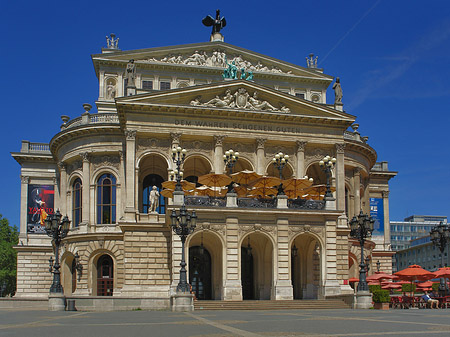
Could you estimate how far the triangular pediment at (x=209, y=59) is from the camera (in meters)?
58.1

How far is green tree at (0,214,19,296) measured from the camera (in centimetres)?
7775

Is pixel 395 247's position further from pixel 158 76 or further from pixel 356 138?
pixel 158 76

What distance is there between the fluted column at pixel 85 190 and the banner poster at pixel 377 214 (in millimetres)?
30989

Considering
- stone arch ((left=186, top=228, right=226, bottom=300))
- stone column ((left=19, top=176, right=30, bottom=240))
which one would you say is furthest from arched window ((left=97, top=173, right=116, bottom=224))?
stone column ((left=19, top=176, right=30, bottom=240))

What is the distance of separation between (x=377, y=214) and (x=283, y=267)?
94.4 ft

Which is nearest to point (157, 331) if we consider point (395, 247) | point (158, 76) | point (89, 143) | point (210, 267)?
point (210, 267)

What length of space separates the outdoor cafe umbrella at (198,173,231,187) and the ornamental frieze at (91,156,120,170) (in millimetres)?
12325

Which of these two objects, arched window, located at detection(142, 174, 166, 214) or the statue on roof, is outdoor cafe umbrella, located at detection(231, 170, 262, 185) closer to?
arched window, located at detection(142, 174, 166, 214)

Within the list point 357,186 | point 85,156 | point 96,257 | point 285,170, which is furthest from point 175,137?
point 357,186

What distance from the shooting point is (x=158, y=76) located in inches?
2288

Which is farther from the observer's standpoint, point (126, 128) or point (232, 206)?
point (126, 128)

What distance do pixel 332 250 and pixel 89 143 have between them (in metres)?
23.5

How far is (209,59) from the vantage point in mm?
59469

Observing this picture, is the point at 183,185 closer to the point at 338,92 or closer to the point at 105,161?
the point at 105,161
